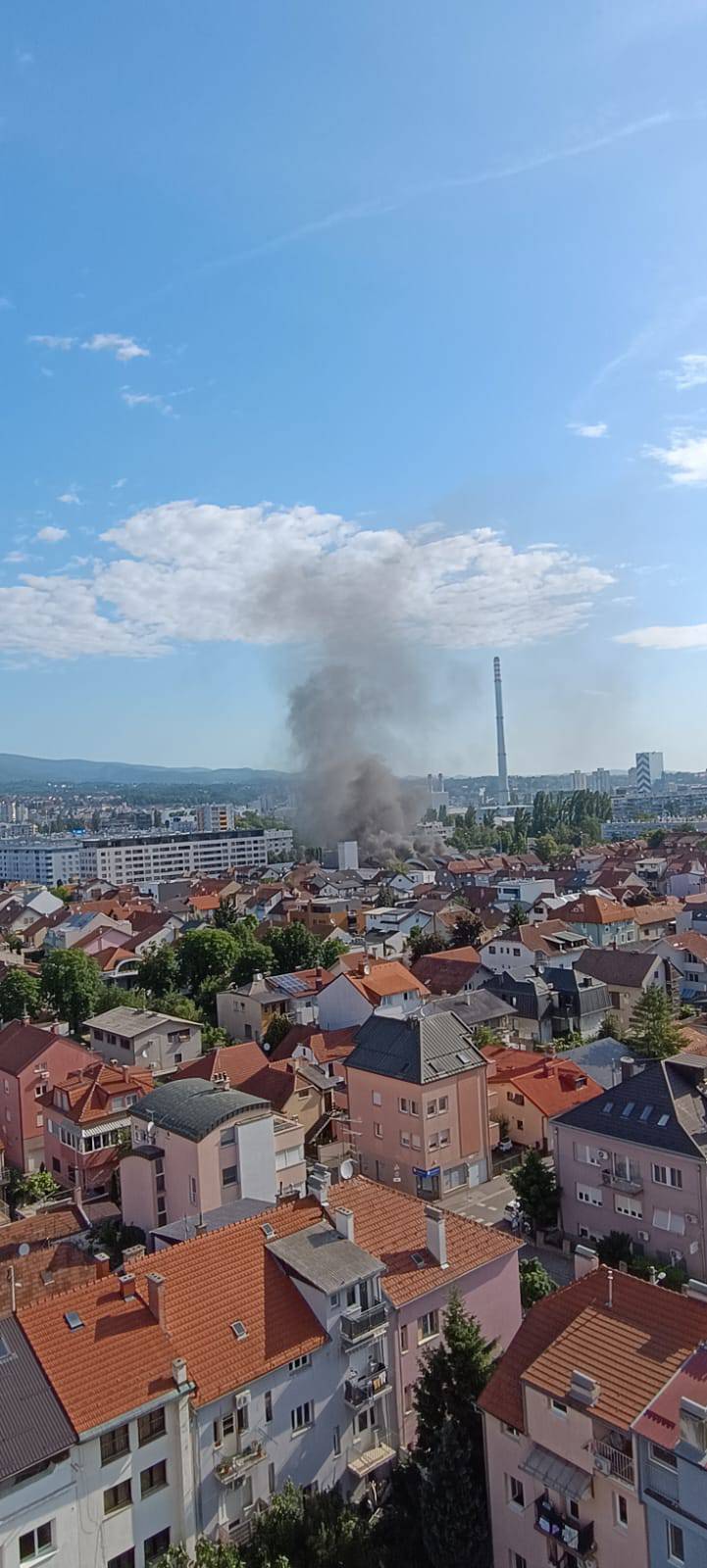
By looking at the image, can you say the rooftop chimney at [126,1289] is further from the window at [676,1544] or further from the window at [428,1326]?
the window at [676,1544]

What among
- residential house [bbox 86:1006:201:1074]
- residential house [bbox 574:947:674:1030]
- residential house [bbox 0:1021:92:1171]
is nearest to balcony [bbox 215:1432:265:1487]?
residential house [bbox 0:1021:92:1171]

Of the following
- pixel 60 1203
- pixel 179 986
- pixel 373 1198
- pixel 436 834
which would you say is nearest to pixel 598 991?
pixel 179 986

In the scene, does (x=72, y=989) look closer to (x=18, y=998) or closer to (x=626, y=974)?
(x=18, y=998)

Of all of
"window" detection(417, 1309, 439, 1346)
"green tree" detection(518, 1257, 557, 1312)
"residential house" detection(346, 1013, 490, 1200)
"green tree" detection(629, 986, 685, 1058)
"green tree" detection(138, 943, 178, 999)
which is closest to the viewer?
"window" detection(417, 1309, 439, 1346)

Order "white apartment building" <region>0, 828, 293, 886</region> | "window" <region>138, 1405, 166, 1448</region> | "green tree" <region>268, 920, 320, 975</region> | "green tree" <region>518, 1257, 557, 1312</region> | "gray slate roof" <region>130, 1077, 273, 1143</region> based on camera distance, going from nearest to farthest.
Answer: "window" <region>138, 1405, 166, 1448</region> → "green tree" <region>518, 1257, 557, 1312</region> → "gray slate roof" <region>130, 1077, 273, 1143</region> → "green tree" <region>268, 920, 320, 975</region> → "white apartment building" <region>0, 828, 293, 886</region>

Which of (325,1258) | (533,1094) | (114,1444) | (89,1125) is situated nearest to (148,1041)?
(89,1125)

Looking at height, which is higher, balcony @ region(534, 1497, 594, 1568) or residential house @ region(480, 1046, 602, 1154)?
balcony @ region(534, 1497, 594, 1568)

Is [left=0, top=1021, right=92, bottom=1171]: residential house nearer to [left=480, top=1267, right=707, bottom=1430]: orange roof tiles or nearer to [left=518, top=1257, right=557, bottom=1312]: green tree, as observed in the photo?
[left=518, top=1257, right=557, bottom=1312]: green tree

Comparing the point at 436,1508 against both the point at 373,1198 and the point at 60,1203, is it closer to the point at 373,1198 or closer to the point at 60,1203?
the point at 373,1198
